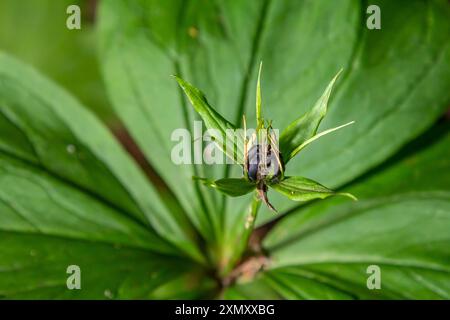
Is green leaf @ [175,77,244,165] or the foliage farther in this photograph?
the foliage

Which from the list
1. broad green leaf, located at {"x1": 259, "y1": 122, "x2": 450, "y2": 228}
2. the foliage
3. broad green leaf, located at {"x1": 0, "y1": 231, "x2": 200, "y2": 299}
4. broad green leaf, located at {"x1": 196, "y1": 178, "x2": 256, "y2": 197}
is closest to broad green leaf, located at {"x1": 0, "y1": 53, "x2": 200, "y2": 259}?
the foliage

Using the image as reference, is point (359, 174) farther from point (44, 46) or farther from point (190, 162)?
point (44, 46)

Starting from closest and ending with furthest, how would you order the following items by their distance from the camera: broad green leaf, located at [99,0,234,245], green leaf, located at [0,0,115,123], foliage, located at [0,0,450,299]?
foliage, located at [0,0,450,299] → broad green leaf, located at [99,0,234,245] → green leaf, located at [0,0,115,123]

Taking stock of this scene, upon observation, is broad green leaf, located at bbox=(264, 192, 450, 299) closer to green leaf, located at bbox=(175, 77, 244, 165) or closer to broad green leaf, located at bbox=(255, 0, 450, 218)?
broad green leaf, located at bbox=(255, 0, 450, 218)

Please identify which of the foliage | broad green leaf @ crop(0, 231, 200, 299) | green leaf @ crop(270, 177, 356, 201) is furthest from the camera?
the foliage

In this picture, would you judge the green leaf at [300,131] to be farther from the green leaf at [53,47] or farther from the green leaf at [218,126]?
the green leaf at [53,47]

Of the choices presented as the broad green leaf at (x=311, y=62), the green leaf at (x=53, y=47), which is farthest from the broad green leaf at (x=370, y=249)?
the green leaf at (x=53, y=47)

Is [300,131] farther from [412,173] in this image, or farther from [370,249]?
[412,173]
